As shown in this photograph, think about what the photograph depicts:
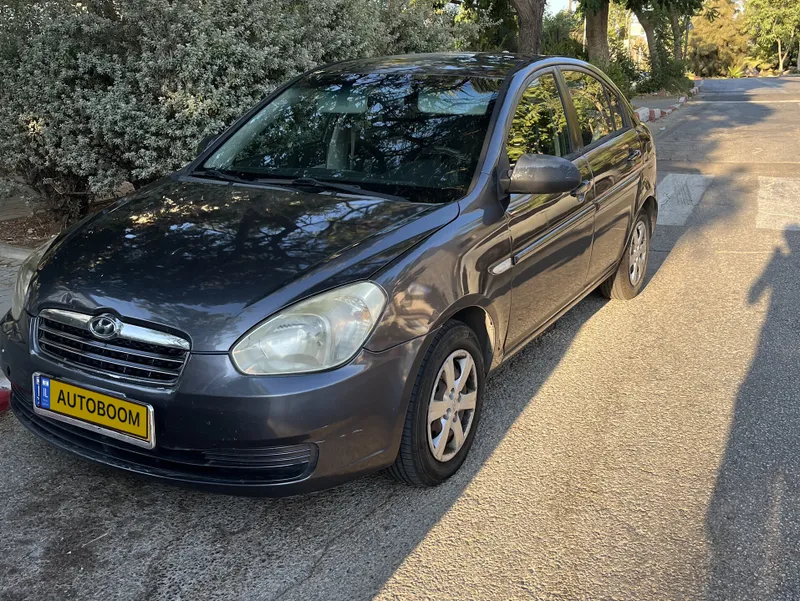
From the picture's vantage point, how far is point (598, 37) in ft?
72.5

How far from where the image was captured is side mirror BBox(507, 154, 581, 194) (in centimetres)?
336

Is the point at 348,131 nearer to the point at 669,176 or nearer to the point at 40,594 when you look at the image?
the point at 40,594

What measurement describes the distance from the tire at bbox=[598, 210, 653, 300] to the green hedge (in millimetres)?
3329

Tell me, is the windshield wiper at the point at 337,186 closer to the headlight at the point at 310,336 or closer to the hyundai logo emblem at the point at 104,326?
the headlight at the point at 310,336

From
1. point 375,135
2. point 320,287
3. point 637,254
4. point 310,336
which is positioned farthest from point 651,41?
point 310,336

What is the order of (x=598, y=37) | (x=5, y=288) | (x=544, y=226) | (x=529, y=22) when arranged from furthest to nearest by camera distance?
(x=598, y=37) → (x=529, y=22) → (x=5, y=288) → (x=544, y=226)

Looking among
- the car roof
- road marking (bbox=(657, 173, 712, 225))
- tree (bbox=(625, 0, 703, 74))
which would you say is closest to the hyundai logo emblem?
the car roof

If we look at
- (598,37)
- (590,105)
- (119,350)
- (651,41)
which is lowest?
(119,350)

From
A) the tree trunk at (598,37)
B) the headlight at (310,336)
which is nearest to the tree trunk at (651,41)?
the tree trunk at (598,37)

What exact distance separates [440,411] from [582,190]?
1748mm

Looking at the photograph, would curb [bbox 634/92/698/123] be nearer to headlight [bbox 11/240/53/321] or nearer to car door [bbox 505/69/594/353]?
car door [bbox 505/69/594/353]

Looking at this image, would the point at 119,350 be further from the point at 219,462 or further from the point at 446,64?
the point at 446,64

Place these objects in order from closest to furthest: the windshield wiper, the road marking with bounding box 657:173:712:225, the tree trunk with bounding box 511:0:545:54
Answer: the windshield wiper, the road marking with bounding box 657:173:712:225, the tree trunk with bounding box 511:0:545:54

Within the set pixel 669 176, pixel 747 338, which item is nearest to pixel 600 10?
pixel 669 176
